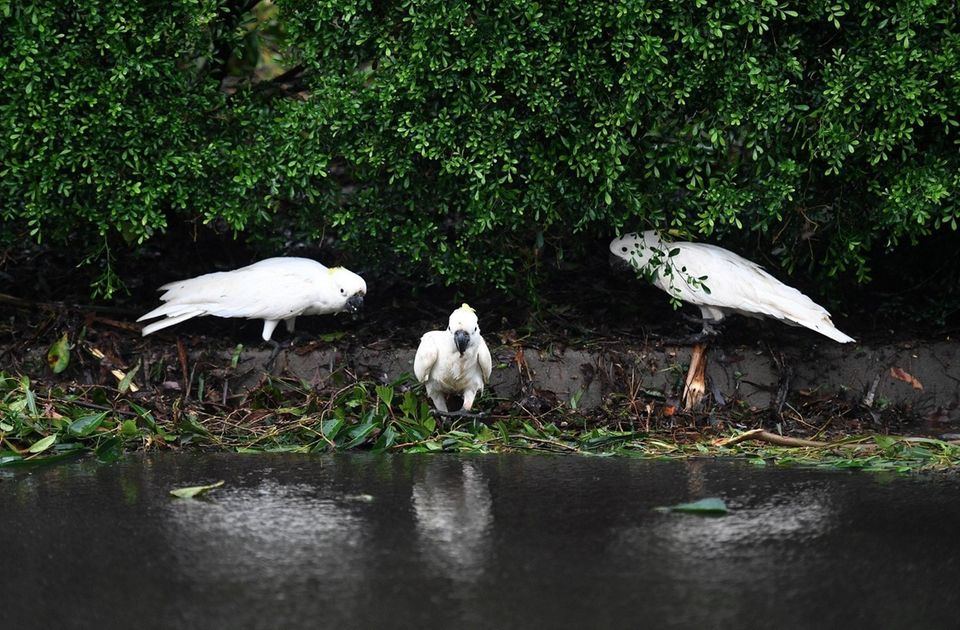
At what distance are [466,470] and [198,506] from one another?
140 cm

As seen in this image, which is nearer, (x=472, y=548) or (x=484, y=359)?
(x=472, y=548)

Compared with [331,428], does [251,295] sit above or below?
above

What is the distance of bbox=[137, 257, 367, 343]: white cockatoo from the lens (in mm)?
6941

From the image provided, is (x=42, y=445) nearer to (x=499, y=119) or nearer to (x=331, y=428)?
(x=331, y=428)

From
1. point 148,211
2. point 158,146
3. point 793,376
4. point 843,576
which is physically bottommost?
point 843,576

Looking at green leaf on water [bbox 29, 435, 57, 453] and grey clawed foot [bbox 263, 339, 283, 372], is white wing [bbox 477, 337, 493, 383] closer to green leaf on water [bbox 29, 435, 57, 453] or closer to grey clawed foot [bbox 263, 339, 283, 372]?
grey clawed foot [bbox 263, 339, 283, 372]

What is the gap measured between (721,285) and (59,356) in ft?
Result: 14.0

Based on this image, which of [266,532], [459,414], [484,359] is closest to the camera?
[266,532]

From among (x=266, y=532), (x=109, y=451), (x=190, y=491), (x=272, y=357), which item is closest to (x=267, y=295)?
(x=272, y=357)

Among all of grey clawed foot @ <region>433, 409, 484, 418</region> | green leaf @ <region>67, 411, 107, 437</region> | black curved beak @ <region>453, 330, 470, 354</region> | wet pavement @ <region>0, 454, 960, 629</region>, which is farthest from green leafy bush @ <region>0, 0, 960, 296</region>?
wet pavement @ <region>0, 454, 960, 629</region>

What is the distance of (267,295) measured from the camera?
22.8ft

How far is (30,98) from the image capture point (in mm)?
6230

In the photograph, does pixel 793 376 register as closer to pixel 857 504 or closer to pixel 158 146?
pixel 857 504

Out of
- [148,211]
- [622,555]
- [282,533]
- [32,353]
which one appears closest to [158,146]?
[148,211]
